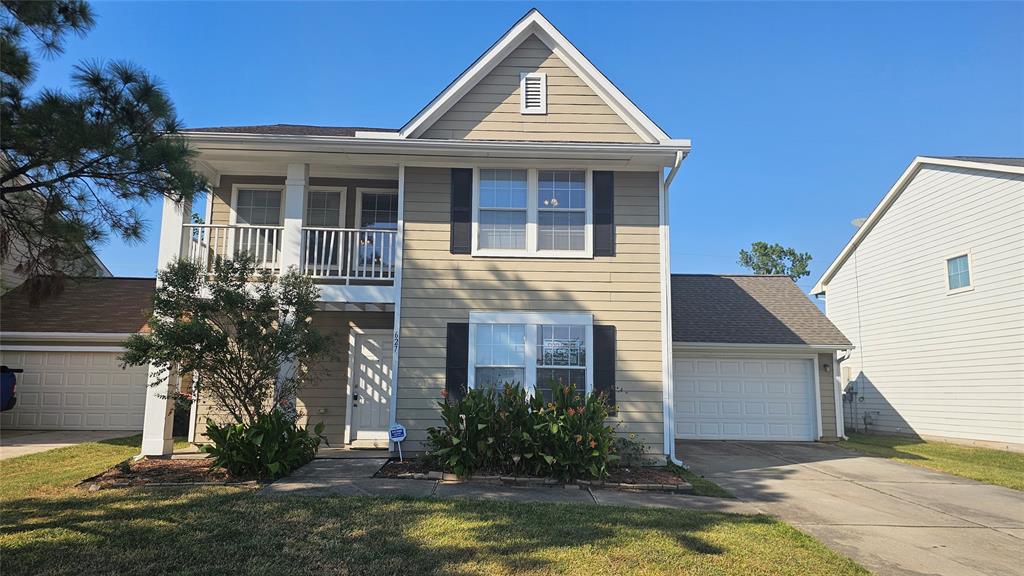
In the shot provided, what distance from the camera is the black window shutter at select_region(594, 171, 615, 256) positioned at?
31.1 feet

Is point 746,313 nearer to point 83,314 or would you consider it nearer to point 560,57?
point 560,57

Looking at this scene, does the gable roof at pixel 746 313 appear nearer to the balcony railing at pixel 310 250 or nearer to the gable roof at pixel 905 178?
the gable roof at pixel 905 178

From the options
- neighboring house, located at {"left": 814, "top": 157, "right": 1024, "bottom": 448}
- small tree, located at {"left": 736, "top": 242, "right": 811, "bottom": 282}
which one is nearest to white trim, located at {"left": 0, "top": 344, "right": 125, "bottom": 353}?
neighboring house, located at {"left": 814, "top": 157, "right": 1024, "bottom": 448}

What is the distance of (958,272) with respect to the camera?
1417 centimetres

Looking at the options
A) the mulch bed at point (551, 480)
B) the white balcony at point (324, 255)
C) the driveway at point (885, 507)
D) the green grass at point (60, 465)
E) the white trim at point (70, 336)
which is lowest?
the driveway at point (885, 507)

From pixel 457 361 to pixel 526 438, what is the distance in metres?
2.02

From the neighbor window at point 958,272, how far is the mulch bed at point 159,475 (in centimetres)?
1579

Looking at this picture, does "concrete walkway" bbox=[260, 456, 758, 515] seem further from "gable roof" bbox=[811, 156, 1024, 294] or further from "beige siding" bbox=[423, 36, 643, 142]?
"gable roof" bbox=[811, 156, 1024, 294]

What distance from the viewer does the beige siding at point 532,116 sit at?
9758mm

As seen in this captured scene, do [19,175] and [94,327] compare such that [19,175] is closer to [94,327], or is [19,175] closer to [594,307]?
[594,307]

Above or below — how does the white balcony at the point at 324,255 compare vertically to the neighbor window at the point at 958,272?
below

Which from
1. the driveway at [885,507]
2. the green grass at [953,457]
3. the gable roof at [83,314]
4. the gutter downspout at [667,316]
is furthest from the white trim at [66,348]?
the green grass at [953,457]

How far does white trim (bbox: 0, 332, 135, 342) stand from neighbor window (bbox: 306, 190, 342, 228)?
5519 millimetres

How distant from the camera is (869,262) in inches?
686
